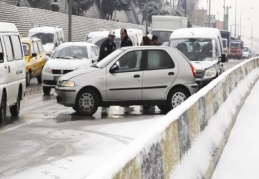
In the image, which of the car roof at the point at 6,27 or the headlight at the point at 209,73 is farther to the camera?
the headlight at the point at 209,73

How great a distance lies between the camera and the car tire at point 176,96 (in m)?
16.0

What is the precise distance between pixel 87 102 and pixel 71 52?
7181 millimetres

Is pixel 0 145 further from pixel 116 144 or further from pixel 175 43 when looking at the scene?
pixel 175 43

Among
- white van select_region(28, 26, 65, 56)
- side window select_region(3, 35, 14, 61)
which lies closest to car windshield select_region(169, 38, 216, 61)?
side window select_region(3, 35, 14, 61)

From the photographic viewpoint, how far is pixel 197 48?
22.2m

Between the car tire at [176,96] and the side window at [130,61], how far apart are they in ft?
3.26

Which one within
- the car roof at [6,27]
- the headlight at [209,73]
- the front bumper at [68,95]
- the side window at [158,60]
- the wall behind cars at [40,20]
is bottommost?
the front bumper at [68,95]

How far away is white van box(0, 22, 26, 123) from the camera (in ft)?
44.6

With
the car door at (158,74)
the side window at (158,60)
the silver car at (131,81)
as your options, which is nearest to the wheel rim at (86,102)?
the silver car at (131,81)

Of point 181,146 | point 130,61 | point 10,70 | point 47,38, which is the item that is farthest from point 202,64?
point 181,146

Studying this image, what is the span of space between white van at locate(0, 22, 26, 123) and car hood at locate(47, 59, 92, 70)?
5.74 metres

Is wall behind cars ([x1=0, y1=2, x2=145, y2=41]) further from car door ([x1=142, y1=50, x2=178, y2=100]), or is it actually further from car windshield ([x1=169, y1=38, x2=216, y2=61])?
car door ([x1=142, y1=50, x2=178, y2=100])

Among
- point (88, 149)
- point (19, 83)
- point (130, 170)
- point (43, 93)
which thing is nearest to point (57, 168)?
point (88, 149)

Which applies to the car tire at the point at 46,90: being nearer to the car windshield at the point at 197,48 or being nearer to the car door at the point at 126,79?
the car windshield at the point at 197,48
